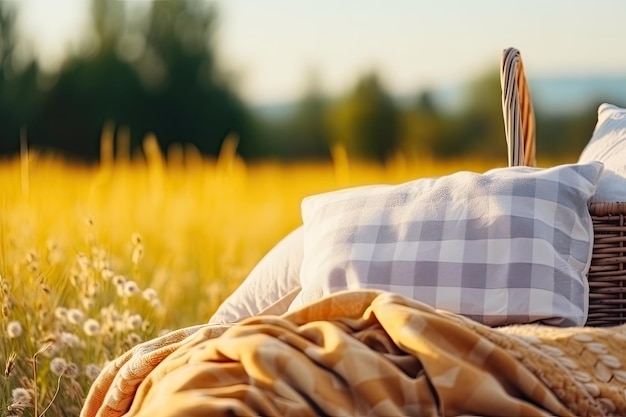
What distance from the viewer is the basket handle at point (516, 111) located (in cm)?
304

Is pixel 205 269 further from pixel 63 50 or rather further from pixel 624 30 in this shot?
pixel 63 50

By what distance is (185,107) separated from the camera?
40.5 feet

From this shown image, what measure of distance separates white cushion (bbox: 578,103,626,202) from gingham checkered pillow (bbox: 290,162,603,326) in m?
0.07

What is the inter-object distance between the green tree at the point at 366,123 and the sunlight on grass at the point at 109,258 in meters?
3.86

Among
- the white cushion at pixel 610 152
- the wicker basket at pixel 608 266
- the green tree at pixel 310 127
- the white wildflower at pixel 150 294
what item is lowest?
the green tree at pixel 310 127

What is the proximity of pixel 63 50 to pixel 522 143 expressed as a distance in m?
10.0

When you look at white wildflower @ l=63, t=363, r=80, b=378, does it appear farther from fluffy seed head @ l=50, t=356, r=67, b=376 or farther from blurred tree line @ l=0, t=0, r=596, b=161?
blurred tree line @ l=0, t=0, r=596, b=161

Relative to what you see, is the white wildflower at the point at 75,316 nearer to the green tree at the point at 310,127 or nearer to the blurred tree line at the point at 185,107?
the blurred tree line at the point at 185,107

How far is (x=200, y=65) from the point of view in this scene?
12.8 meters

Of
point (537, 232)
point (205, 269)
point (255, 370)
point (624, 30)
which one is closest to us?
point (255, 370)

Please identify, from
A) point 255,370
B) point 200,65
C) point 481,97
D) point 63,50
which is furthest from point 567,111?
point 255,370

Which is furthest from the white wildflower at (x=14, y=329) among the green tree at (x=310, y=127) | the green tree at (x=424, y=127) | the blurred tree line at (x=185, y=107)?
the green tree at (x=310, y=127)

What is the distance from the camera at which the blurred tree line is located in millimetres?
10531

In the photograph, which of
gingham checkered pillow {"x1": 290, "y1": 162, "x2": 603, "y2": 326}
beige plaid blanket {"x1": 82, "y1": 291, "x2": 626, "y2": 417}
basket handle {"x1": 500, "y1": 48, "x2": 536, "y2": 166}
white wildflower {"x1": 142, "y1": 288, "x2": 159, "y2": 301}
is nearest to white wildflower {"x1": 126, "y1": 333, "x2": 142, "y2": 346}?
white wildflower {"x1": 142, "y1": 288, "x2": 159, "y2": 301}
